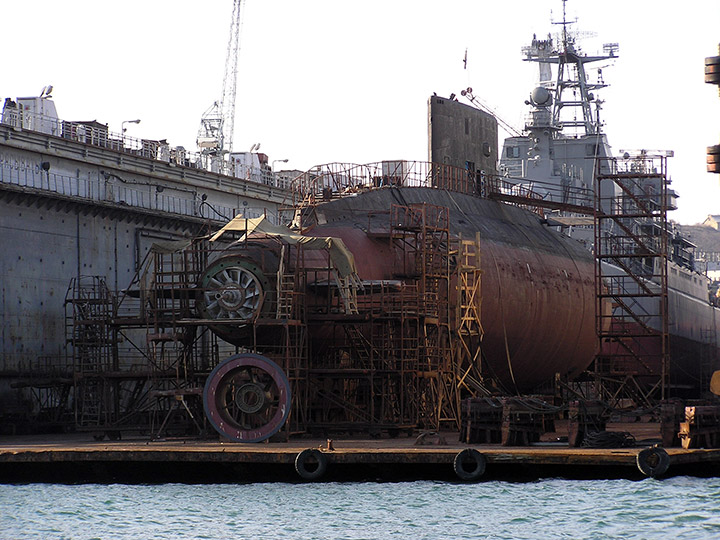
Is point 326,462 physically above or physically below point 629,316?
below

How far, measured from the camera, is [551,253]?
46.7m

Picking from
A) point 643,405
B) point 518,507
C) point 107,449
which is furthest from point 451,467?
point 643,405

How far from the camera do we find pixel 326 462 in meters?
28.0

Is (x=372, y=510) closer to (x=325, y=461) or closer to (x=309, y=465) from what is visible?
(x=325, y=461)

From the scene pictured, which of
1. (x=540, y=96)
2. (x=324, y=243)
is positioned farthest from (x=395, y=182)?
(x=540, y=96)

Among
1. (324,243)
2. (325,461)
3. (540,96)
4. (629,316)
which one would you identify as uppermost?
(540,96)

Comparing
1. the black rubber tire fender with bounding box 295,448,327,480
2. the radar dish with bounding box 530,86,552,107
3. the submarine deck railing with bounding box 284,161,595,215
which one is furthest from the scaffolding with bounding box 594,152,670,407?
the radar dish with bounding box 530,86,552,107

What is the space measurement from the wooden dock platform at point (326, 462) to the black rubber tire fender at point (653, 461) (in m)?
0.03

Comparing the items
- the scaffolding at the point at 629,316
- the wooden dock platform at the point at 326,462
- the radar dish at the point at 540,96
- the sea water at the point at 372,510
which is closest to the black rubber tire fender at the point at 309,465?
the wooden dock platform at the point at 326,462

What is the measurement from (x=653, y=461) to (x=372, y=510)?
6015 millimetres

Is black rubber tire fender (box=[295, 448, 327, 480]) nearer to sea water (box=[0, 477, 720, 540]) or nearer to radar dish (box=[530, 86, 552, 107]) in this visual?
sea water (box=[0, 477, 720, 540])

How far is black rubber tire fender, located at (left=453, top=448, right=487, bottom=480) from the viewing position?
27391mm

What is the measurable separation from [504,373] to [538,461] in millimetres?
14640

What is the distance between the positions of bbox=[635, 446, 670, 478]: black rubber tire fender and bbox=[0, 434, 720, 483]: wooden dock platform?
0.03 meters
